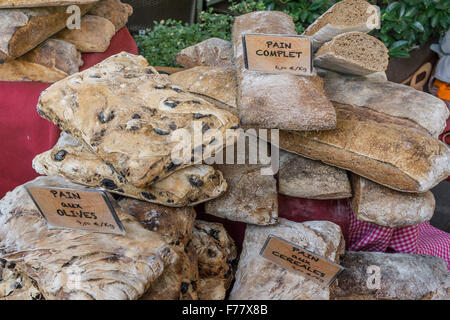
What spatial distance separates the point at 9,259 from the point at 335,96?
3.99 feet

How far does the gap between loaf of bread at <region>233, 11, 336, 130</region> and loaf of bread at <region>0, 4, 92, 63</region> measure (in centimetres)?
84

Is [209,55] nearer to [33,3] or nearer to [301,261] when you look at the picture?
[33,3]

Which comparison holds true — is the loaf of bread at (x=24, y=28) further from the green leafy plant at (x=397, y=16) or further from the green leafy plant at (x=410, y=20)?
the green leafy plant at (x=410, y=20)

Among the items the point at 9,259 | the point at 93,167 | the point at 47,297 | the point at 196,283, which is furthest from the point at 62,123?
the point at 196,283

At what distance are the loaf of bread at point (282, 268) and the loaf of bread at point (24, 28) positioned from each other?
1.12m

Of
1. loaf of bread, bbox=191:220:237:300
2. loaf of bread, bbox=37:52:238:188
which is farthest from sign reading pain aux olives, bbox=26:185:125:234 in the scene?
loaf of bread, bbox=191:220:237:300

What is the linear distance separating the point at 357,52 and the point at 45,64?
4.14 ft

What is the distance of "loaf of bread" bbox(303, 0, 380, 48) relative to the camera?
5.01 feet

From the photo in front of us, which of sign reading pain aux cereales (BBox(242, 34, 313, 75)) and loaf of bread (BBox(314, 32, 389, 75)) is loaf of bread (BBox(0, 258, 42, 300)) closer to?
sign reading pain aux cereales (BBox(242, 34, 313, 75))

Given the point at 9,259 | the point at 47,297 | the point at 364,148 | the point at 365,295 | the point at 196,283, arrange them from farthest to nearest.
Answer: the point at 364,148 → the point at 365,295 → the point at 196,283 → the point at 9,259 → the point at 47,297

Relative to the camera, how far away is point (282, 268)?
110cm

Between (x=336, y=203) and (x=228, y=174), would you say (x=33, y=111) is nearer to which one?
(x=228, y=174)

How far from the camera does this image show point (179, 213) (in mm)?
1100

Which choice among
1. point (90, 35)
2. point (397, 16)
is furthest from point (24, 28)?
point (397, 16)
